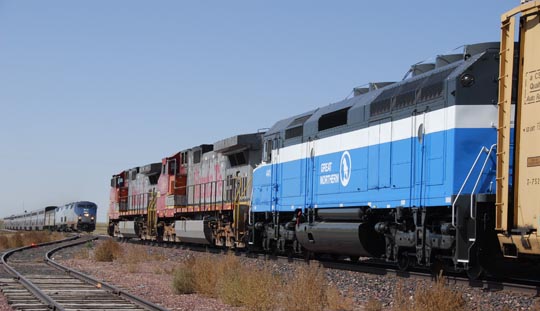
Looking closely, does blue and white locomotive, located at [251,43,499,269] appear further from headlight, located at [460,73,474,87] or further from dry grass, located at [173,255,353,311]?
dry grass, located at [173,255,353,311]

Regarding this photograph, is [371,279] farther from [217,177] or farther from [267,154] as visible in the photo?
[217,177]

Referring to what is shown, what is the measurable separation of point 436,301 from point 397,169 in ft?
18.8

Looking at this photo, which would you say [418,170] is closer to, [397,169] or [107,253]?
[397,169]

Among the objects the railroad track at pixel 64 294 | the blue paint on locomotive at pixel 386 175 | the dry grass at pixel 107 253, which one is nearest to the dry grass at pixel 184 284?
the railroad track at pixel 64 294

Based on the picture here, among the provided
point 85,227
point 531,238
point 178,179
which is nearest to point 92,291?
point 531,238

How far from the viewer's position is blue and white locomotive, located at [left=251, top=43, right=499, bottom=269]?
14.0 m

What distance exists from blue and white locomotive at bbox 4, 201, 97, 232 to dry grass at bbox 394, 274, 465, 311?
56766 mm

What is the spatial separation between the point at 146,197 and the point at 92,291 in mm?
26642

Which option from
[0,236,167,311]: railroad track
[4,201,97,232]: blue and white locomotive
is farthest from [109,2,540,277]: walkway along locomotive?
[4,201,97,232]: blue and white locomotive

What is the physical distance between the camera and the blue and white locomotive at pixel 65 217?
65688mm

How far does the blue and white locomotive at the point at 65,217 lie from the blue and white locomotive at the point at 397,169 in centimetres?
4472

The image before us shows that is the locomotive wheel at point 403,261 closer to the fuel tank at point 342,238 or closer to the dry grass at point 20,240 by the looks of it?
the fuel tank at point 342,238

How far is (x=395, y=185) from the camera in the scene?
16531 mm

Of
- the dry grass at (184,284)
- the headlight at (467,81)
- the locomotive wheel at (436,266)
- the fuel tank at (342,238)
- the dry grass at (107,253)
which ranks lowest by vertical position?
the dry grass at (107,253)
